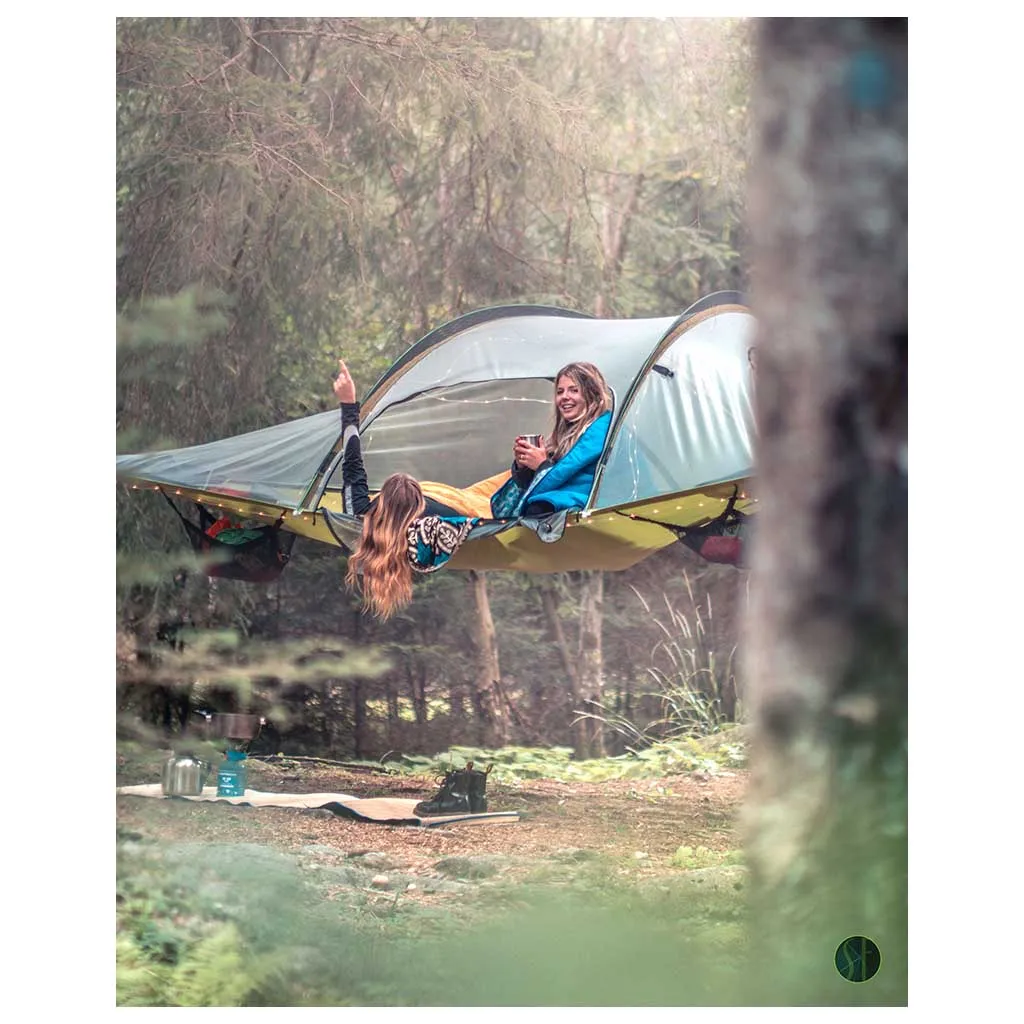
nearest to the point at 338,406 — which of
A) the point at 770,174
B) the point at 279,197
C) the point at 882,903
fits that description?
the point at 279,197

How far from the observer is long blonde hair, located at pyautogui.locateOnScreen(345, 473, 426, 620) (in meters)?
3.34

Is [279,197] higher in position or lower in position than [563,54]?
lower

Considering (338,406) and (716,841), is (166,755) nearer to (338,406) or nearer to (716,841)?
(338,406)

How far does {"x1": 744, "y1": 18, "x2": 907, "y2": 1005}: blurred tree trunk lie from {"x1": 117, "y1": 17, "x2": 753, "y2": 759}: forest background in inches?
16.5

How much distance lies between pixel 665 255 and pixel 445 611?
1.27 meters

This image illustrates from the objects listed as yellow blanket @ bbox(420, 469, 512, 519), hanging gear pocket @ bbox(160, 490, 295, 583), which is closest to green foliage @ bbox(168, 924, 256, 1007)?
hanging gear pocket @ bbox(160, 490, 295, 583)

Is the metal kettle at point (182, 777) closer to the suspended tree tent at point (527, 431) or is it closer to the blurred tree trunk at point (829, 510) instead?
the suspended tree tent at point (527, 431)

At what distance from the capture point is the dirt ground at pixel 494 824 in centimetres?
338

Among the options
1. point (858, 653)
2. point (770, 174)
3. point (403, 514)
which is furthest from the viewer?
point (403, 514)

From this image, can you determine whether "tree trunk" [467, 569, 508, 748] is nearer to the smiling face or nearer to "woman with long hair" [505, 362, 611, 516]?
"woman with long hair" [505, 362, 611, 516]

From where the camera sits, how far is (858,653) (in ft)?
9.98

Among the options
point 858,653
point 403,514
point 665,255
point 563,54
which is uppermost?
point 563,54

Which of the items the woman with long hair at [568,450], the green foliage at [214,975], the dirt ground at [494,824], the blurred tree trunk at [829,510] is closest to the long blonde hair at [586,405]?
the woman with long hair at [568,450]

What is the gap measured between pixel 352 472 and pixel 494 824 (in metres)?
1.08
